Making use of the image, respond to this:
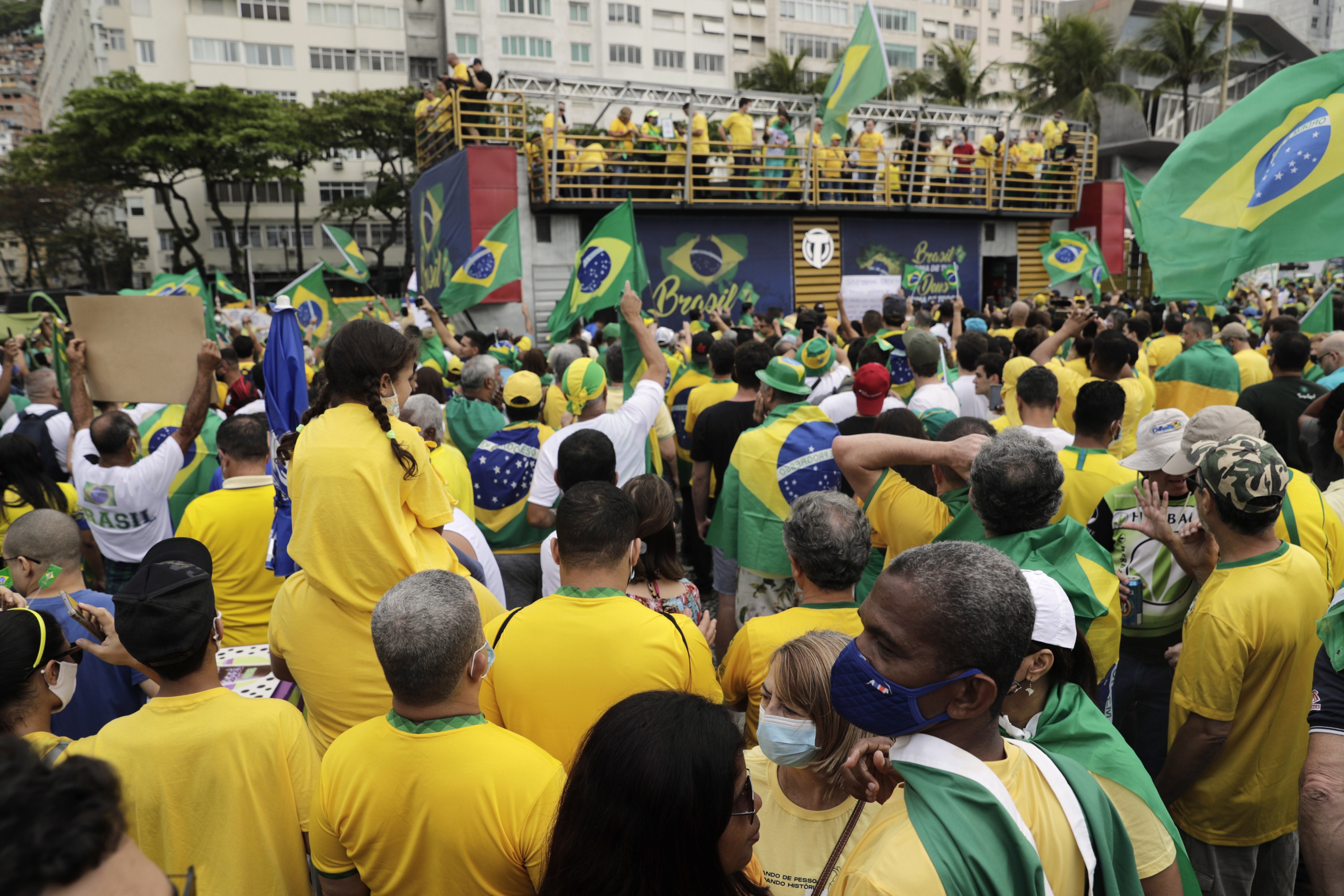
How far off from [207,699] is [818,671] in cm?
161

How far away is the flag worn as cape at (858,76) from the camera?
13.1 meters

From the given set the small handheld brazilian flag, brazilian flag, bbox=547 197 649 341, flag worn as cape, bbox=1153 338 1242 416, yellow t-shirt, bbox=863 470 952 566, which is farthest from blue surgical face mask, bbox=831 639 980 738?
the small handheld brazilian flag

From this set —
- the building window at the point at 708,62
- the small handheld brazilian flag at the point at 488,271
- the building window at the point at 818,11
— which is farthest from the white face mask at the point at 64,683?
the building window at the point at 818,11

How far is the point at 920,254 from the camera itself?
22.6 m

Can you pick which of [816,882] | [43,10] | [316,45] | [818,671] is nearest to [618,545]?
[818,671]

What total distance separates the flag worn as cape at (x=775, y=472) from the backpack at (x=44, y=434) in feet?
16.0

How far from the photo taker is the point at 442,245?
1797 cm

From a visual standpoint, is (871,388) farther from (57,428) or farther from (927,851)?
(57,428)

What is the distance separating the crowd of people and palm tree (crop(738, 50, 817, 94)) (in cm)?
4200

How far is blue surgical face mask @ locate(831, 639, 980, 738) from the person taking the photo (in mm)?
1575

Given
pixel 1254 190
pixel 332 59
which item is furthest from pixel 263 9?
pixel 1254 190

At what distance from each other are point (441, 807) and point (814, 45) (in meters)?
60.6

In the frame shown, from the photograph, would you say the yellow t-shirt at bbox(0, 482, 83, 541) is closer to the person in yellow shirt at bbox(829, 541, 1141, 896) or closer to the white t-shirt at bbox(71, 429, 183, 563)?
the white t-shirt at bbox(71, 429, 183, 563)

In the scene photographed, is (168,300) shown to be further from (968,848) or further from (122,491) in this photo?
(968,848)
